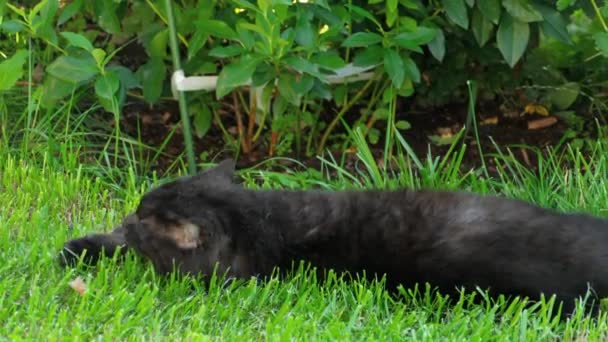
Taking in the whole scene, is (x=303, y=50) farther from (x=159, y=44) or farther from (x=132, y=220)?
(x=132, y=220)

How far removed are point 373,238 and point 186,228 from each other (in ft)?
2.30

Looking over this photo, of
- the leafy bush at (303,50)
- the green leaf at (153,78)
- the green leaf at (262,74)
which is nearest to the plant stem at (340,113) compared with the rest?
the leafy bush at (303,50)

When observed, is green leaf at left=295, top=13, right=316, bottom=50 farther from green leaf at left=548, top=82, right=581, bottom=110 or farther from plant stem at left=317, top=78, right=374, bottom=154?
green leaf at left=548, top=82, right=581, bottom=110

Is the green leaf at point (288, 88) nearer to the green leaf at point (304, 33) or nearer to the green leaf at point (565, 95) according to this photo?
the green leaf at point (304, 33)

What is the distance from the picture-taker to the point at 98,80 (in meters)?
4.73

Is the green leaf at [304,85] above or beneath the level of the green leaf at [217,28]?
beneath

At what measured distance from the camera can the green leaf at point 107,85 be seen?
15.3 feet

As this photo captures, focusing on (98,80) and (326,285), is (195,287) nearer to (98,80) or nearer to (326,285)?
(326,285)

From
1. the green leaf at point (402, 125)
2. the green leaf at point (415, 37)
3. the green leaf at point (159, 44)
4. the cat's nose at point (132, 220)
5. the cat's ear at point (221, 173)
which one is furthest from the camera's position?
the green leaf at point (402, 125)

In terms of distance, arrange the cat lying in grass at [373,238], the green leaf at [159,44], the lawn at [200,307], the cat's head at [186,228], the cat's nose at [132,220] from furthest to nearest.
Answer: the green leaf at [159,44], the cat's nose at [132,220], the cat's head at [186,228], the cat lying in grass at [373,238], the lawn at [200,307]

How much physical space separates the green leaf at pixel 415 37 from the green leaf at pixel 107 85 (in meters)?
1.33

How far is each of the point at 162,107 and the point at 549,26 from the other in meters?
2.28

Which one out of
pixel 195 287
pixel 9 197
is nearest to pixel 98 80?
pixel 9 197

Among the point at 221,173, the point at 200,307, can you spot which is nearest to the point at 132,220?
the point at 221,173
